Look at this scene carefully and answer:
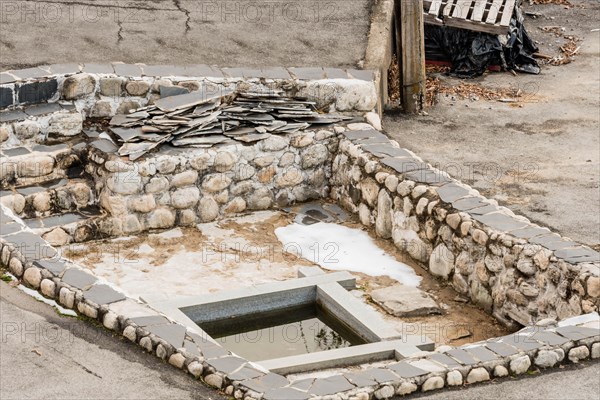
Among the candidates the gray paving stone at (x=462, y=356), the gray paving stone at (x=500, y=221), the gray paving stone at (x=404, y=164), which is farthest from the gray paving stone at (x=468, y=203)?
the gray paving stone at (x=462, y=356)

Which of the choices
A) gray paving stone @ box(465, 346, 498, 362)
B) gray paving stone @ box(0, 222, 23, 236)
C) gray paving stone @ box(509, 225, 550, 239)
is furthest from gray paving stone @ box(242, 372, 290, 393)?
gray paving stone @ box(0, 222, 23, 236)

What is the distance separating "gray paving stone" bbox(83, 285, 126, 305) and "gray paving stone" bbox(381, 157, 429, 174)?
11.4 feet

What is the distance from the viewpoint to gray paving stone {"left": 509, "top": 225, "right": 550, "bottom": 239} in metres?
10.5

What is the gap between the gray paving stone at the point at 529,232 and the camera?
34.3 feet

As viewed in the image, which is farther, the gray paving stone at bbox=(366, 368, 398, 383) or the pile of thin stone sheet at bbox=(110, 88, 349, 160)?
the pile of thin stone sheet at bbox=(110, 88, 349, 160)

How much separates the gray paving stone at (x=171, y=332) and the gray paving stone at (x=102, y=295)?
0.53 meters

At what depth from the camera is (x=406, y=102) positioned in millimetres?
14406

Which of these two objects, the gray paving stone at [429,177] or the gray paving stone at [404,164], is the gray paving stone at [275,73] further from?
the gray paving stone at [429,177]

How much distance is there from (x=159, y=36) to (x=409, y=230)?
3.87m

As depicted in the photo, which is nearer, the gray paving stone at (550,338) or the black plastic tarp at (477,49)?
the gray paving stone at (550,338)

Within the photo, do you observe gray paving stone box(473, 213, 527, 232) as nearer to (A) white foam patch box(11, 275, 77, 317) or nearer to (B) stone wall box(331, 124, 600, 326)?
(B) stone wall box(331, 124, 600, 326)

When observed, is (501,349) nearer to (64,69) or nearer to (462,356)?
(462,356)

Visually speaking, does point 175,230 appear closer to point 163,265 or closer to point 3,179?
point 163,265

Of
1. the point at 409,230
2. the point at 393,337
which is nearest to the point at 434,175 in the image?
the point at 409,230
